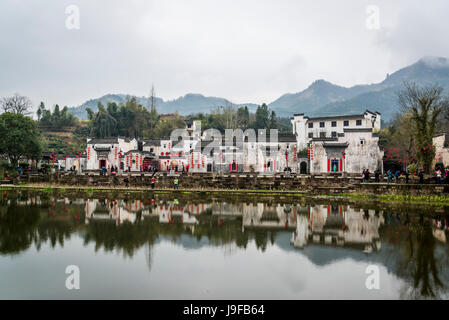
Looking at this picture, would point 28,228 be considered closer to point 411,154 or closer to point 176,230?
point 176,230

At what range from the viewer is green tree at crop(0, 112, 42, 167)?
39906 mm

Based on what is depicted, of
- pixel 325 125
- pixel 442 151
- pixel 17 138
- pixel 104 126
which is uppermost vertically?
pixel 104 126

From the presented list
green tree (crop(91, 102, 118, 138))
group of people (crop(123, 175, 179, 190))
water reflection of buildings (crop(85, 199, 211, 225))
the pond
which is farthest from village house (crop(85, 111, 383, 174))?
the pond

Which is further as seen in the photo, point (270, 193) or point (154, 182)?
point (154, 182)

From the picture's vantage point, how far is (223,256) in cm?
891

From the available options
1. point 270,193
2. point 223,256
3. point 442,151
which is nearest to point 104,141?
point 270,193

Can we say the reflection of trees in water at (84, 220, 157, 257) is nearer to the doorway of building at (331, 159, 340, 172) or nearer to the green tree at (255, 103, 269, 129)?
the doorway of building at (331, 159, 340, 172)

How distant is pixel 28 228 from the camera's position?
1201cm

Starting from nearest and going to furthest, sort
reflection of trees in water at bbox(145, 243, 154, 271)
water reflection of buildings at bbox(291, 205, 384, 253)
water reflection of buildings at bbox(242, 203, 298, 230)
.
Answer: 1. reflection of trees in water at bbox(145, 243, 154, 271)
2. water reflection of buildings at bbox(291, 205, 384, 253)
3. water reflection of buildings at bbox(242, 203, 298, 230)

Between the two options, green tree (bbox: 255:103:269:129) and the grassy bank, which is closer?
the grassy bank

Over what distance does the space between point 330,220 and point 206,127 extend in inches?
2211

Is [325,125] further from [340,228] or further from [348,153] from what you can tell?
[340,228]

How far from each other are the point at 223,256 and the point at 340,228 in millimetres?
6139

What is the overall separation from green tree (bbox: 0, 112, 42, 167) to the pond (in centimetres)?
3078
